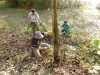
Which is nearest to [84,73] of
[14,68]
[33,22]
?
[14,68]

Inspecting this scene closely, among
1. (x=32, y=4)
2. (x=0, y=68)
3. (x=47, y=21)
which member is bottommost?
(x=0, y=68)

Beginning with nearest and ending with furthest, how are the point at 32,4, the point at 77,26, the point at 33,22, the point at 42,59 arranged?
1. the point at 42,59
2. the point at 33,22
3. the point at 77,26
4. the point at 32,4

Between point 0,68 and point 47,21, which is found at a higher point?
point 47,21

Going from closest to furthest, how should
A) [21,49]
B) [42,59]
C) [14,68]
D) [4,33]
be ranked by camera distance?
1. [14,68]
2. [42,59]
3. [21,49]
4. [4,33]

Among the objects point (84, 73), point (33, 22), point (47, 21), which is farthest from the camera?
point (47, 21)

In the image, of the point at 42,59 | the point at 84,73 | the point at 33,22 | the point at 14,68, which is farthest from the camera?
the point at 33,22

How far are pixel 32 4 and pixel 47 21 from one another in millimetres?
5338

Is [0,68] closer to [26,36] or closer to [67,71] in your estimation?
[67,71]

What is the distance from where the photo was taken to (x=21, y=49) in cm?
753

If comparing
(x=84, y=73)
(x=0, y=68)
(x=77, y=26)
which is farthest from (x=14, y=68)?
(x=77, y=26)

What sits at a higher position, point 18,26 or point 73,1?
point 73,1

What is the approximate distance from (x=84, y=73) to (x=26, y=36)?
462 centimetres

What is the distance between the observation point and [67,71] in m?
5.60

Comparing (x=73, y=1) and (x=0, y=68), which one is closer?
(x=0, y=68)
